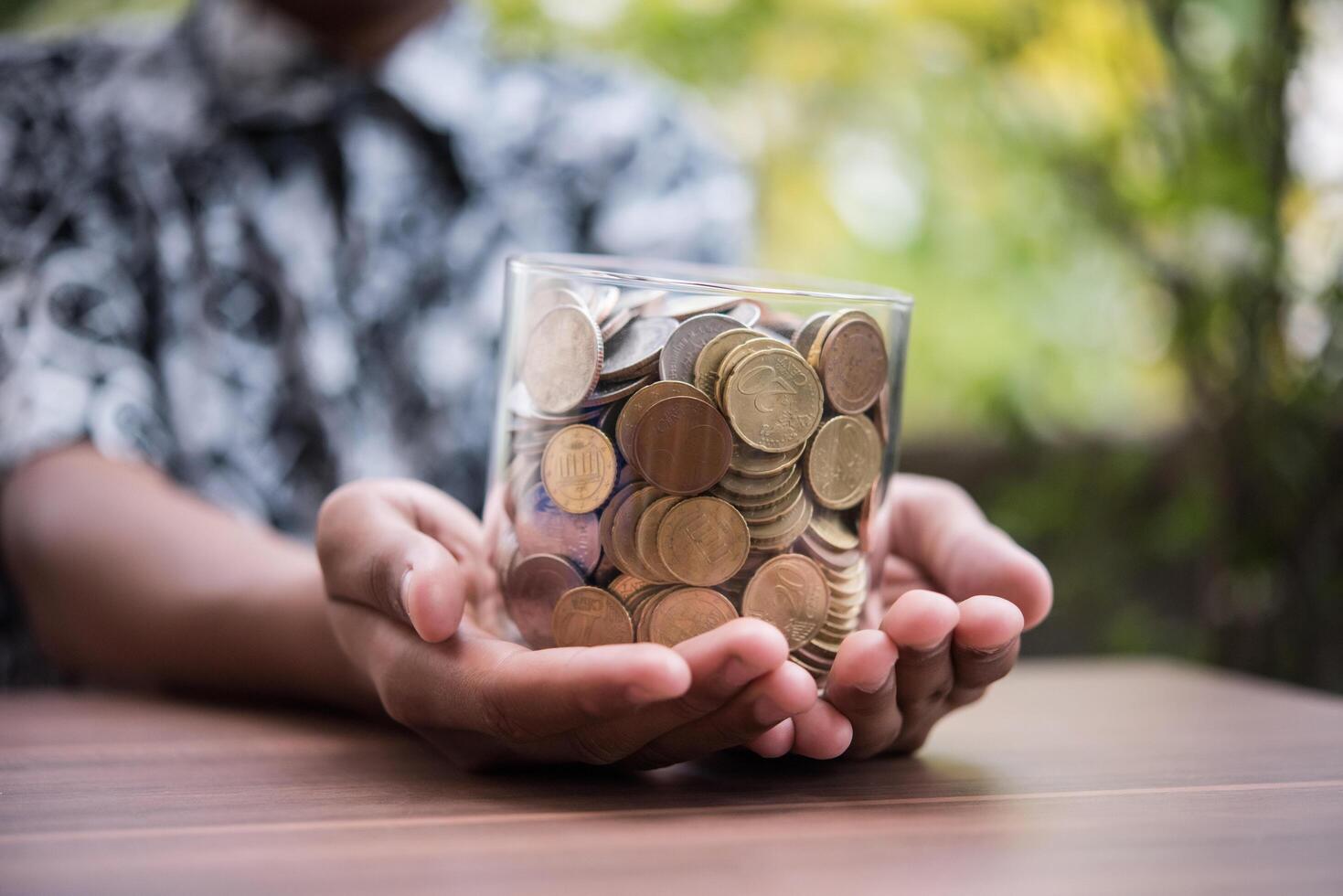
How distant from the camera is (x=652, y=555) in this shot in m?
0.59

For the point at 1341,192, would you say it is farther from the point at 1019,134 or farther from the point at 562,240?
the point at 562,240

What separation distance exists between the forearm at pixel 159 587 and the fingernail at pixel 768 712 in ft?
1.18

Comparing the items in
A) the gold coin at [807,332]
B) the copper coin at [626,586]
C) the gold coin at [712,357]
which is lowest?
the copper coin at [626,586]

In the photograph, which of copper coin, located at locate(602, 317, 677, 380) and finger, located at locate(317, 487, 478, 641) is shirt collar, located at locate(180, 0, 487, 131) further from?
copper coin, located at locate(602, 317, 677, 380)

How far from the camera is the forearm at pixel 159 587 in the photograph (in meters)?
0.86

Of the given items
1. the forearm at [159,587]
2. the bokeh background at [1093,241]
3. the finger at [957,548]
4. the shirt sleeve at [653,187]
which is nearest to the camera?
the finger at [957,548]

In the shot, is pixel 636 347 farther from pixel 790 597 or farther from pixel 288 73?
pixel 288 73

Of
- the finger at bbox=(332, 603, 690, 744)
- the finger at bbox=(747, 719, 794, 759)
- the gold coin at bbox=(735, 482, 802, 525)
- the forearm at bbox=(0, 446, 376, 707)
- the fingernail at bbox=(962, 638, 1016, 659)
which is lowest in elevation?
the forearm at bbox=(0, 446, 376, 707)

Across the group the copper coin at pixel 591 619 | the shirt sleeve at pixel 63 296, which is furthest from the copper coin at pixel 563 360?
the shirt sleeve at pixel 63 296

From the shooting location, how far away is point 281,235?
1.42 metres

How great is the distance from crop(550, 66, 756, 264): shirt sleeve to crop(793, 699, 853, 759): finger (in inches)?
42.1

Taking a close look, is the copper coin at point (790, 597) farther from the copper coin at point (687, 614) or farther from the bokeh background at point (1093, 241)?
the bokeh background at point (1093, 241)

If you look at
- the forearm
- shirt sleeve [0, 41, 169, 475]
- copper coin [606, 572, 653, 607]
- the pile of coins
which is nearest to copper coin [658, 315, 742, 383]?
the pile of coins

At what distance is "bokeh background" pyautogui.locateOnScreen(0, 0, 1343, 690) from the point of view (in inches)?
76.5
